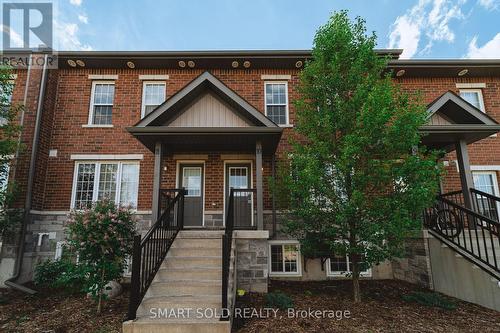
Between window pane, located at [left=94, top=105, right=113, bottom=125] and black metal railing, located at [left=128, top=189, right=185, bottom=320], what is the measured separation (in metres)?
4.73

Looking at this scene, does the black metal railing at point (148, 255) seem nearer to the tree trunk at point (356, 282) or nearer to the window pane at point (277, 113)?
the tree trunk at point (356, 282)

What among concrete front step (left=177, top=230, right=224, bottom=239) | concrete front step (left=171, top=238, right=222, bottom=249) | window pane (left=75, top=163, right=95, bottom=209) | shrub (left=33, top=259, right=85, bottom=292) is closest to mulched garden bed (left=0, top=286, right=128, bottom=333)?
shrub (left=33, top=259, right=85, bottom=292)

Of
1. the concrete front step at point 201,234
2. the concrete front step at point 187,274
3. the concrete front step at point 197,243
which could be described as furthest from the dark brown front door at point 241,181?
the concrete front step at point 187,274

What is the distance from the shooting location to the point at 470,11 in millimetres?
12836

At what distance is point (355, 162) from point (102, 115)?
28.4 ft

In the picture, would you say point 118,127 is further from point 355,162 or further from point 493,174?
point 493,174

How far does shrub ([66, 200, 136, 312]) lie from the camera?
16.9 feet

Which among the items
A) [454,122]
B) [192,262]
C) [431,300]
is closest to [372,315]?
[431,300]

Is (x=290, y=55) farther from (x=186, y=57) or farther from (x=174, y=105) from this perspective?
(x=174, y=105)

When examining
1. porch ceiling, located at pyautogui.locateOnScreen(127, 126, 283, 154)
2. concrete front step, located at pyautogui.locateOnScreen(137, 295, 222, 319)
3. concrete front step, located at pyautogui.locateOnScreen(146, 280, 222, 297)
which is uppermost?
porch ceiling, located at pyautogui.locateOnScreen(127, 126, 283, 154)

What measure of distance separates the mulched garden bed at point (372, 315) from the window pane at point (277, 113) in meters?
5.48

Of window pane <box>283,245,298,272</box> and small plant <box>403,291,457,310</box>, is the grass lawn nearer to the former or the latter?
small plant <box>403,291,457,310</box>

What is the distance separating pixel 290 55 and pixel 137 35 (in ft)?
35.8

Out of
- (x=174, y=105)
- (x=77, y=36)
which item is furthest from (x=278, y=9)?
(x=174, y=105)
